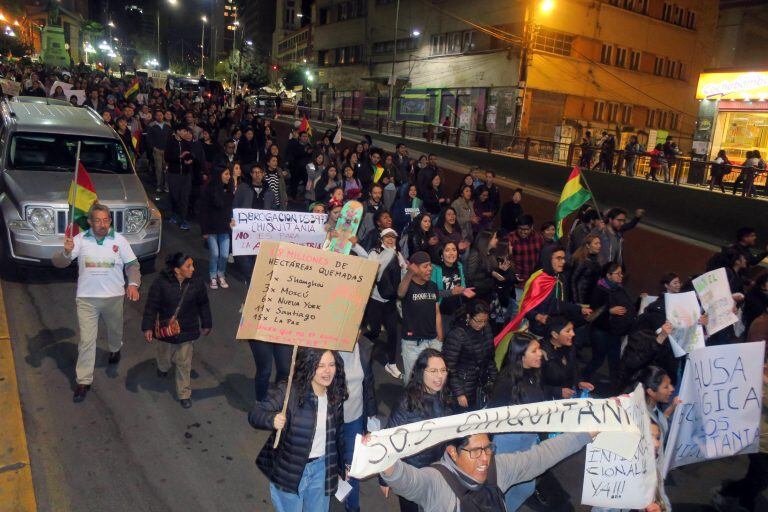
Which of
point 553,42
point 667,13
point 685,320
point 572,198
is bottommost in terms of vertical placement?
point 685,320

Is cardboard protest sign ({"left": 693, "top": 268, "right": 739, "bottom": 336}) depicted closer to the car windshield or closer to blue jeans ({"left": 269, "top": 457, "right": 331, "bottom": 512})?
blue jeans ({"left": 269, "top": 457, "right": 331, "bottom": 512})

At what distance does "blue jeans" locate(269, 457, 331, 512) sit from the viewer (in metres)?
3.73

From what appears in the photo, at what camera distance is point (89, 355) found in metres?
5.75

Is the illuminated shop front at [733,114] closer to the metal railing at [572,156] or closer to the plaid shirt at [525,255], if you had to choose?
the metal railing at [572,156]

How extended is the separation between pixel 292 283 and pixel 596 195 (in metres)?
13.6

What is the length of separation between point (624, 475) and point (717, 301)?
328 centimetres

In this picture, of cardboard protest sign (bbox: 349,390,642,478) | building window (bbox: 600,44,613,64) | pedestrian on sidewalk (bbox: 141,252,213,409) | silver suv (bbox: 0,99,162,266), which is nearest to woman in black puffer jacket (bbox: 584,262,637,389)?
cardboard protest sign (bbox: 349,390,642,478)

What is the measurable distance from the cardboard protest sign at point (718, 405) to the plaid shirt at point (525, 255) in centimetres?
406

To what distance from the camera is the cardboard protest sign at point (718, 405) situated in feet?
14.8

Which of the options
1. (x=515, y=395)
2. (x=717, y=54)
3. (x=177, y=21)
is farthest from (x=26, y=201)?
(x=177, y=21)

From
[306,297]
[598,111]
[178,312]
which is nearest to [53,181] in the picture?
[178,312]

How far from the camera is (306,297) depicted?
3.73 metres

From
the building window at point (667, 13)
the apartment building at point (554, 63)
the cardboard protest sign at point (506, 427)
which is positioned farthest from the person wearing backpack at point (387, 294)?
the building window at point (667, 13)

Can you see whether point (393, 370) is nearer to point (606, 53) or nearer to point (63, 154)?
point (63, 154)
